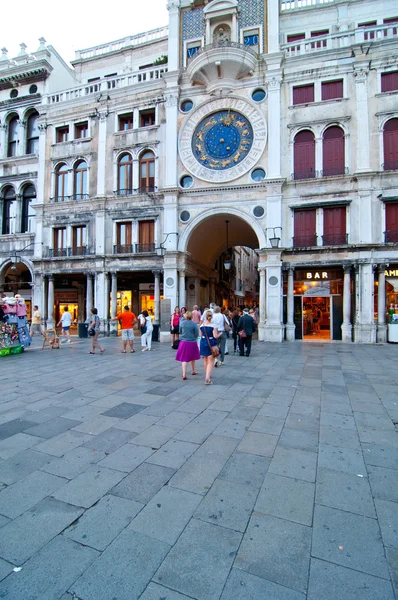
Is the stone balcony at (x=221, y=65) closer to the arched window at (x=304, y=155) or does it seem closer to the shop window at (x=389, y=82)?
the arched window at (x=304, y=155)

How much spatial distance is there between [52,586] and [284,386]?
19.7ft

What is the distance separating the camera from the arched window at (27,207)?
24234 mm

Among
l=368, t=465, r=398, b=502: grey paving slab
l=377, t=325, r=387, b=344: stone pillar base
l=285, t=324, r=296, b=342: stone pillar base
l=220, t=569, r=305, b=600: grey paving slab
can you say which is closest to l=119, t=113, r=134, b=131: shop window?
l=285, t=324, r=296, b=342: stone pillar base

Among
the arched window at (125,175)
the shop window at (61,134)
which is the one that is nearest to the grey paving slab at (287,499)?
the arched window at (125,175)

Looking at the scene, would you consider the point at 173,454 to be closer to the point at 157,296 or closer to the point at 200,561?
the point at 200,561

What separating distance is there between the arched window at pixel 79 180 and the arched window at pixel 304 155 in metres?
14.2

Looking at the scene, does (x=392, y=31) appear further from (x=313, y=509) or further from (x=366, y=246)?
(x=313, y=509)

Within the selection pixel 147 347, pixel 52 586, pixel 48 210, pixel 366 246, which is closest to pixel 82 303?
pixel 48 210

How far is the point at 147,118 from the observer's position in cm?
2123

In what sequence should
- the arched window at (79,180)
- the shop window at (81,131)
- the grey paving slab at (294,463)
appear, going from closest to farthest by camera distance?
the grey paving slab at (294,463) → the arched window at (79,180) → the shop window at (81,131)

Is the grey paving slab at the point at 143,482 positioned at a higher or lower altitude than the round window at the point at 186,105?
lower

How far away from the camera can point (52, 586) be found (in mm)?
2072

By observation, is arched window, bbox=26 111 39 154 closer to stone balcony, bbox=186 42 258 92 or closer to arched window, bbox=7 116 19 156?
arched window, bbox=7 116 19 156

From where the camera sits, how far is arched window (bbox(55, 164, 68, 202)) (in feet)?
73.6
